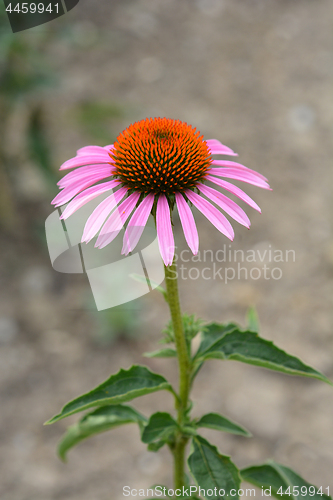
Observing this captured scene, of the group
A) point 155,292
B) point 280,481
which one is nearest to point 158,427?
point 280,481

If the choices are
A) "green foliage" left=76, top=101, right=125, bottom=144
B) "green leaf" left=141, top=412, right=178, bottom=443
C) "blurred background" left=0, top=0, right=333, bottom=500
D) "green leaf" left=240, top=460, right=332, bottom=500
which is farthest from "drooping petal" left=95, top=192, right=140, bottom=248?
"green foliage" left=76, top=101, right=125, bottom=144

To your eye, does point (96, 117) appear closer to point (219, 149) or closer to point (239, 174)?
point (219, 149)

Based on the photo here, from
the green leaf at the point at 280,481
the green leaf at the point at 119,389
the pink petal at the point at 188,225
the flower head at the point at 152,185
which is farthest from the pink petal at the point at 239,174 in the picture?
the green leaf at the point at 280,481

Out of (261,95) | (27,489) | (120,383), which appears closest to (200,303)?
(27,489)

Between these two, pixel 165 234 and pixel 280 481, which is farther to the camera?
pixel 280 481

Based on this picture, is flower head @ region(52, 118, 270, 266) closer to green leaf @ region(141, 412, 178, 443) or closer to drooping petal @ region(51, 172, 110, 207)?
drooping petal @ region(51, 172, 110, 207)

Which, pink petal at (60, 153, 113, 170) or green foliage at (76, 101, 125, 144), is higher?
green foliage at (76, 101, 125, 144)
